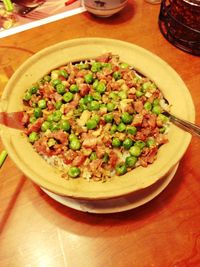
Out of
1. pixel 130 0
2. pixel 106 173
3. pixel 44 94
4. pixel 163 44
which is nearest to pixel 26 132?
pixel 44 94

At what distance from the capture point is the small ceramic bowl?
5.38 feet

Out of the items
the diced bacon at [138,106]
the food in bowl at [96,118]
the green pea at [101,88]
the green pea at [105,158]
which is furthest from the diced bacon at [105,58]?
the green pea at [105,158]

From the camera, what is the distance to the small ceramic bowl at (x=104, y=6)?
5.38 ft

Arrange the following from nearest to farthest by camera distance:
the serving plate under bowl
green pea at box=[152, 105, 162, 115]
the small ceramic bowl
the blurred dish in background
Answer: the serving plate under bowl → green pea at box=[152, 105, 162, 115] → the blurred dish in background → the small ceramic bowl

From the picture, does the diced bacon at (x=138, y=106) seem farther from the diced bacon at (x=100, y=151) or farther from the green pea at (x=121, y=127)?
the diced bacon at (x=100, y=151)

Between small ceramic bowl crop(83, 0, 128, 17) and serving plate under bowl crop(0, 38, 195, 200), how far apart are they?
1.45 ft

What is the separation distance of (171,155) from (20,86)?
604 mm

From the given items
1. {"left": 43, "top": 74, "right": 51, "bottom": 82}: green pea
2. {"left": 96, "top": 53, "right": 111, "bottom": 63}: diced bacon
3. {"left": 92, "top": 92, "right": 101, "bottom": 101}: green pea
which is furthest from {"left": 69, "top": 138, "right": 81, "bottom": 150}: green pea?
{"left": 96, "top": 53, "right": 111, "bottom": 63}: diced bacon

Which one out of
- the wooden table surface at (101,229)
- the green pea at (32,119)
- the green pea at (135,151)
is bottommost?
the wooden table surface at (101,229)

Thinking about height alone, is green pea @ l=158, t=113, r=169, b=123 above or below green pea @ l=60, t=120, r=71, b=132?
below

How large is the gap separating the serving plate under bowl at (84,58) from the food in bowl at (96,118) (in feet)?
0.08

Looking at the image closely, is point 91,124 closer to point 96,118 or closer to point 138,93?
point 96,118

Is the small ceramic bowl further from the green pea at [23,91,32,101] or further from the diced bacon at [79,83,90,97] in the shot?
the green pea at [23,91,32,101]

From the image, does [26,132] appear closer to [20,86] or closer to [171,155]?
[20,86]
